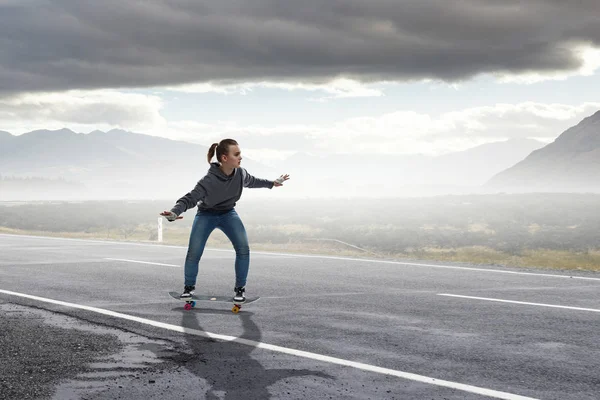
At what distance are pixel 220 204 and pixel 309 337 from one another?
2178mm

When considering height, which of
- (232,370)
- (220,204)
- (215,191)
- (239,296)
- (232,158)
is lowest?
(232,370)

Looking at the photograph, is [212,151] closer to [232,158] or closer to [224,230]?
[232,158]

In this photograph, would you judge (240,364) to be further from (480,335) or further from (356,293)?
(356,293)

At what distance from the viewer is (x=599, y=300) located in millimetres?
8789

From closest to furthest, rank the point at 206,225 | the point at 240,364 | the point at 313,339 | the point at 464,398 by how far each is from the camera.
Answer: the point at 464,398, the point at 240,364, the point at 313,339, the point at 206,225

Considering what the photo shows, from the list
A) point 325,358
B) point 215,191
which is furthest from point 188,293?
point 325,358

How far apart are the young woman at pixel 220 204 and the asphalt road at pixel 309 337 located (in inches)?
21.5

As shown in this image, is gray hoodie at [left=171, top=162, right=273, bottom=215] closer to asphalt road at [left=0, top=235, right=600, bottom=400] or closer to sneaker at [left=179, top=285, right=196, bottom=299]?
sneaker at [left=179, top=285, right=196, bottom=299]

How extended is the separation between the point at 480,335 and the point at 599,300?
292 cm

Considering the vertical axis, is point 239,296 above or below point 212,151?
below

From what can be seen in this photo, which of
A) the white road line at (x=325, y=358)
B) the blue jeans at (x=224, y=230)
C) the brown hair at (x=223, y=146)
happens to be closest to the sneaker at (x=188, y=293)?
the blue jeans at (x=224, y=230)

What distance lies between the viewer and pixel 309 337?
21.8 feet

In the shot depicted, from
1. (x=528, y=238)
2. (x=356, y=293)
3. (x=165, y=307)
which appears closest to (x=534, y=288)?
(x=356, y=293)

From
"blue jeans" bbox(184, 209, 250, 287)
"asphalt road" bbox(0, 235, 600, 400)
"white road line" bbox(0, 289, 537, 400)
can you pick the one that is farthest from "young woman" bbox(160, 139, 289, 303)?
"white road line" bbox(0, 289, 537, 400)
